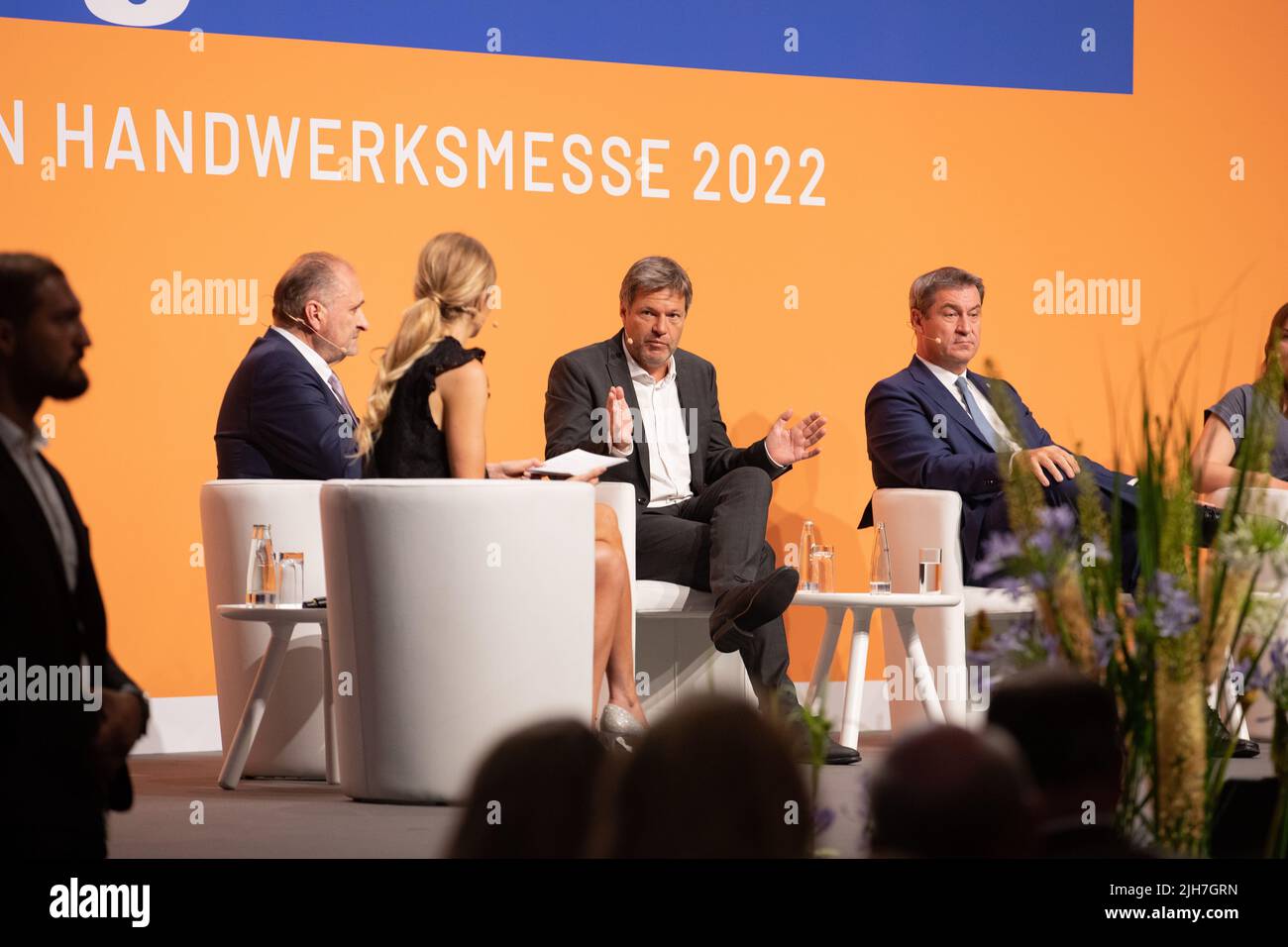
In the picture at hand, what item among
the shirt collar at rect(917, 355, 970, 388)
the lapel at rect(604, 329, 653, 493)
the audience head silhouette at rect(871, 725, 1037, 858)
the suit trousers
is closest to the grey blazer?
the lapel at rect(604, 329, 653, 493)

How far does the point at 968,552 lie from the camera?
519 cm

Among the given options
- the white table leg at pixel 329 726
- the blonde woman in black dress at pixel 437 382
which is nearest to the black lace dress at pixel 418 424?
the blonde woman in black dress at pixel 437 382

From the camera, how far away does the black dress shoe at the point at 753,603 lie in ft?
15.5

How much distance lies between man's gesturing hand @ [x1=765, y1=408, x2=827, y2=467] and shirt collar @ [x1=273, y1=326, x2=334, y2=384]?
1.36 m

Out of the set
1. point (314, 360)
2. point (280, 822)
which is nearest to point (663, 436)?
point (314, 360)

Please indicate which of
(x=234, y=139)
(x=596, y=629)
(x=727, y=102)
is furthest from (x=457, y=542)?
(x=727, y=102)

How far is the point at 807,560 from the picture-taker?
17.5ft

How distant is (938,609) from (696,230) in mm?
1721

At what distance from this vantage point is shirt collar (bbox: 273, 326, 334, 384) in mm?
4738

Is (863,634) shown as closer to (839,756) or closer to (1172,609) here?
(839,756)

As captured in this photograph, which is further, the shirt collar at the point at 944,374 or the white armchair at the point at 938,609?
the shirt collar at the point at 944,374

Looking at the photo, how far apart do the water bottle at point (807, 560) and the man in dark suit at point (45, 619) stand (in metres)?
3.86

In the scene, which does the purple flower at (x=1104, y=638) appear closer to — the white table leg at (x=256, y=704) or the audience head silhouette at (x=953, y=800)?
the audience head silhouette at (x=953, y=800)
